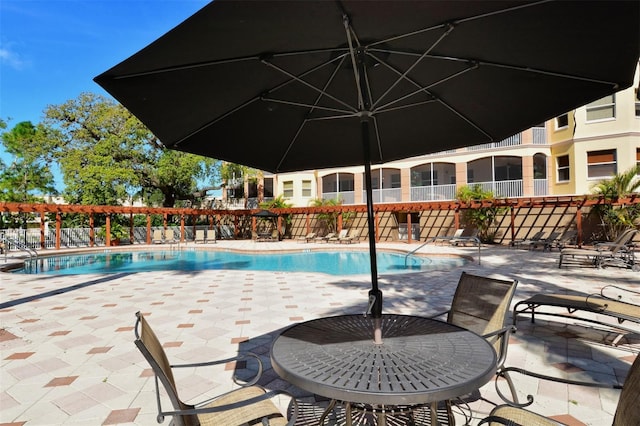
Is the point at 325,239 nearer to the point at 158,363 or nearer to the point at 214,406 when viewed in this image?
the point at 214,406

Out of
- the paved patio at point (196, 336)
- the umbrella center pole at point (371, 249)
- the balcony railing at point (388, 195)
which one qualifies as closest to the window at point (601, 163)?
the balcony railing at point (388, 195)

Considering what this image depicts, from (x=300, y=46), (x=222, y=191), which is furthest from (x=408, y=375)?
(x=222, y=191)

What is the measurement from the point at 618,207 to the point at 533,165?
241 inches

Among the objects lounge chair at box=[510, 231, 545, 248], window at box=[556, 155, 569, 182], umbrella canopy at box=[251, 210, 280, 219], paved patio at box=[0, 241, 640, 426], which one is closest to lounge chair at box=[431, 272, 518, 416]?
paved patio at box=[0, 241, 640, 426]

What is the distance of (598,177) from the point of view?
636 inches

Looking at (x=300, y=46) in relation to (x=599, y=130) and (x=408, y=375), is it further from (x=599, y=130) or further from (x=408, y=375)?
(x=599, y=130)

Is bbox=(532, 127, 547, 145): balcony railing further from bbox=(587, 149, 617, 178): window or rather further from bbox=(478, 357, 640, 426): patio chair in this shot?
bbox=(478, 357, 640, 426): patio chair

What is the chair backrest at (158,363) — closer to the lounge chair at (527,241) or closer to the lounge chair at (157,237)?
the lounge chair at (527,241)

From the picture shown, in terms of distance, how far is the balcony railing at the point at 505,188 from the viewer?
60.9 feet

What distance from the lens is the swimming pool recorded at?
1192 centimetres

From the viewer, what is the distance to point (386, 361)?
1717mm

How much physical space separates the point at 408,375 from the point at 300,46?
69.8 inches

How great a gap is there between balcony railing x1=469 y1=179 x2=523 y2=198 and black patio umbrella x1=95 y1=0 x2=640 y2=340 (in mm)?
17840

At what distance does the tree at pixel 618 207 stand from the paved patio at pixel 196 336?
7.45 metres
